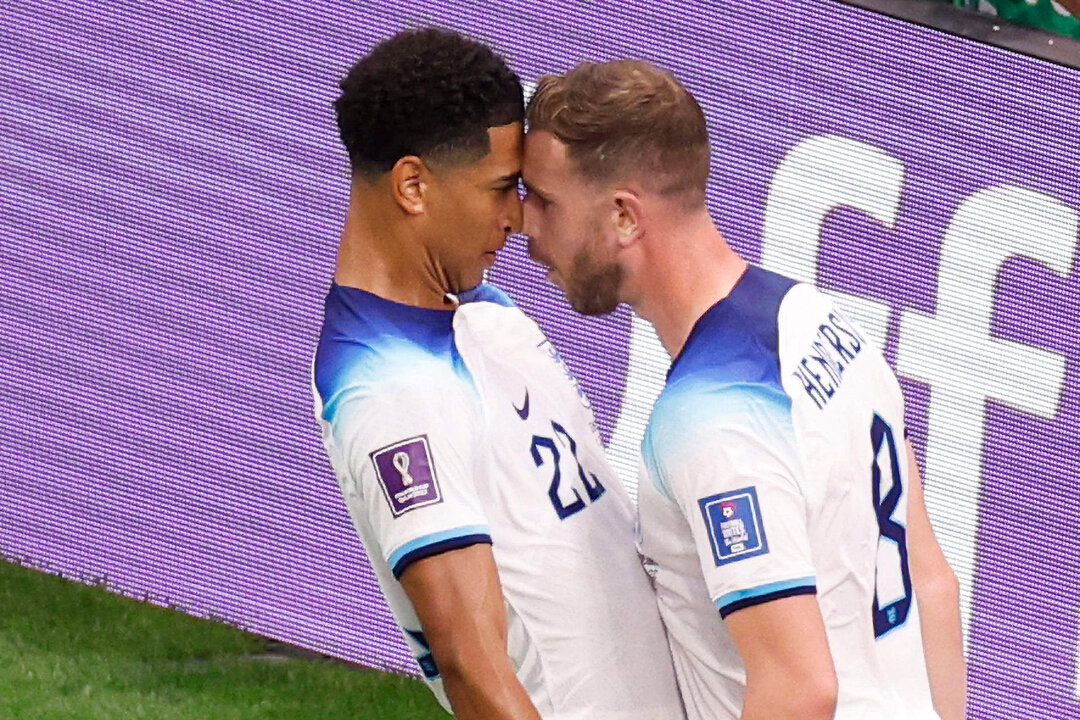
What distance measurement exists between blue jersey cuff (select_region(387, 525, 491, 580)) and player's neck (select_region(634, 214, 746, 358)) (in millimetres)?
376

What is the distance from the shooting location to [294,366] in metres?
4.62

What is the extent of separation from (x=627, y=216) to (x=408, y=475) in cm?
48

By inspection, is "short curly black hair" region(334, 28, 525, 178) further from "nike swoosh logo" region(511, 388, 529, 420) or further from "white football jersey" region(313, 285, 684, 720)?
"nike swoosh logo" region(511, 388, 529, 420)

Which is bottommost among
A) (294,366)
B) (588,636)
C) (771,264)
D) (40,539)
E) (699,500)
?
(40,539)

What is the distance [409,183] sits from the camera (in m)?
2.62

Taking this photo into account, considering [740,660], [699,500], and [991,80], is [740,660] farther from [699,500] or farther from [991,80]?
[991,80]

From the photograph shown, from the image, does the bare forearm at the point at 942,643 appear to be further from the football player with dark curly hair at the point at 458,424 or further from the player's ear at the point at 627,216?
the player's ear at the point at 627,216

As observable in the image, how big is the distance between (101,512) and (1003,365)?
239 cm

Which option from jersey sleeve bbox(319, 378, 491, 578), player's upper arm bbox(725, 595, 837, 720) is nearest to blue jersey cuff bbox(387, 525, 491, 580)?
jersey sleeve bbox(319, 378, 491, 578)

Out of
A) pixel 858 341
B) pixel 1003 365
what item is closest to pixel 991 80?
pixel 1003 365

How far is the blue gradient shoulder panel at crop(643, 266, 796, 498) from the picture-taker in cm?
236

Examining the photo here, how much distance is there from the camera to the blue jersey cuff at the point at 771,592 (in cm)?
229

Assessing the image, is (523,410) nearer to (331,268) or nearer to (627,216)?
(627,216)

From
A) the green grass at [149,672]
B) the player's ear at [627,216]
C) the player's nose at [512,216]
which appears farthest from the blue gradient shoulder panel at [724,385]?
the green grass at [149,672]
